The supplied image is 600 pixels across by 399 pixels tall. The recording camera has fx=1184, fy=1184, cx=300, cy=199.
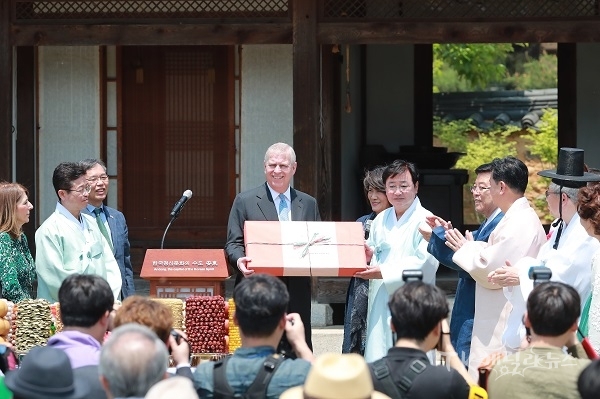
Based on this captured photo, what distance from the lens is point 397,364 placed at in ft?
14.5

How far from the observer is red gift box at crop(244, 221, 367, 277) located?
646 cm

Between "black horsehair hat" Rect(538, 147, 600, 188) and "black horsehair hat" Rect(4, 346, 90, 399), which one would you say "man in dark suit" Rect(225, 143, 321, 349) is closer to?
"black horsehair hat" Rect(538, 147, 600, 188)

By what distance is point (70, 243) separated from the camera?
6.92m

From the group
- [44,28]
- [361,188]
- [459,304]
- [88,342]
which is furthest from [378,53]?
[88,342]

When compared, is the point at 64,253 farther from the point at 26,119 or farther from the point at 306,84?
the point at 26,119

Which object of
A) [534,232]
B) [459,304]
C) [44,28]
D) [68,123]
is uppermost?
[44,28]

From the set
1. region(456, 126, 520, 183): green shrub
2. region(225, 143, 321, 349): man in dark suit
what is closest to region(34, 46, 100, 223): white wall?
region(225, 143, 321, 349): man in dark suit

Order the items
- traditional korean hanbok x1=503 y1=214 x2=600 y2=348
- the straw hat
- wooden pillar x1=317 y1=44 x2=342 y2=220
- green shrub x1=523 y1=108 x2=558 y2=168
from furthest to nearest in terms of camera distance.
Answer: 1. green shrub x1=523 y1=108 x2=558 y2=168
2. wooden pillar x1=317 y1=44 x2=342 y2=220
3. traditional korean hanbok x1=503 y1=214 x2=600 y2=348
4. the straw hat

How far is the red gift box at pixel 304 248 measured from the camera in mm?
6465

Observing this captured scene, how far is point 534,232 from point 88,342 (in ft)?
9.07

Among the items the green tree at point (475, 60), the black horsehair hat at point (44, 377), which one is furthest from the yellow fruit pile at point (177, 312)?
the green tree at point (475, 60)

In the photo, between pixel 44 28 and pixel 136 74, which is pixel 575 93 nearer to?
pixel 136 74

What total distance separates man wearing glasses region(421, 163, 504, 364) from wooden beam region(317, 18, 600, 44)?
3229 mm

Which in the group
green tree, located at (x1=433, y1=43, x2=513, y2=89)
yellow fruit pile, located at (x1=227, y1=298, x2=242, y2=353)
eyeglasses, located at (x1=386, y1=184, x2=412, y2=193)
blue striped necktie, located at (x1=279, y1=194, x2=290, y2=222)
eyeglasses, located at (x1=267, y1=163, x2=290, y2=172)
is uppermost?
green tree, located at (x1=433, y1=43, x2=513, y2=89)
